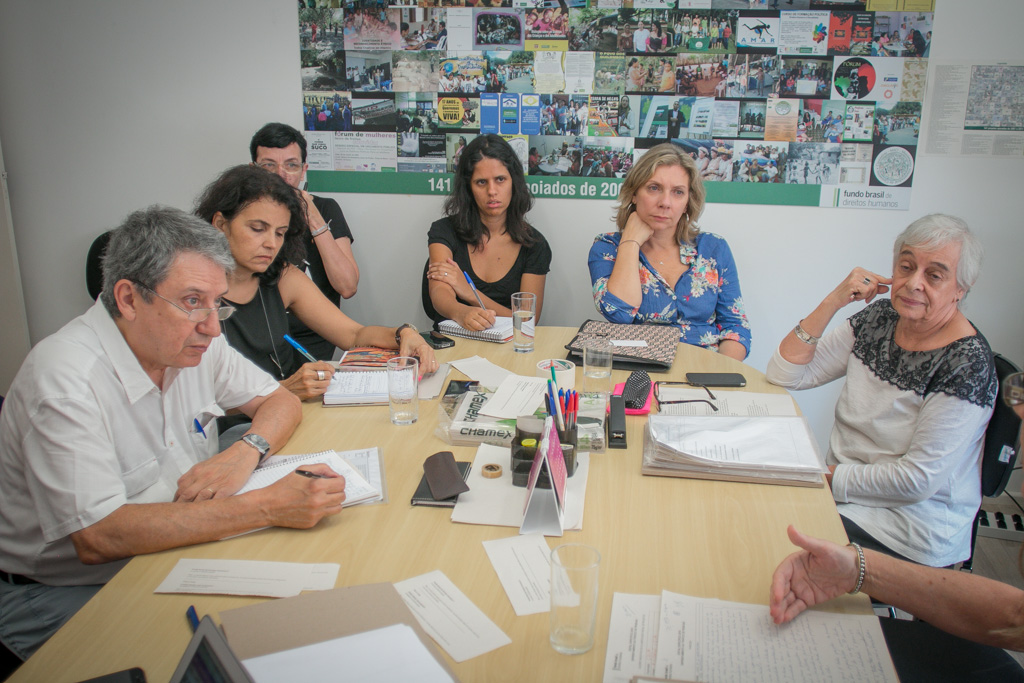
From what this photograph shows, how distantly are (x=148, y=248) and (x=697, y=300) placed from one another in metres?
1.95

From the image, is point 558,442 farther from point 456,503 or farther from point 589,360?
point 589,360

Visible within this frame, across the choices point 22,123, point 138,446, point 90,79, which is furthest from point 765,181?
point 22,123

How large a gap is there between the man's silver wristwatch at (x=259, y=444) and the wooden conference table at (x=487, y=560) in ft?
0.24

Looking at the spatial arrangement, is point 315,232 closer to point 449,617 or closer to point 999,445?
point 449,617

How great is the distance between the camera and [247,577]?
1.17m

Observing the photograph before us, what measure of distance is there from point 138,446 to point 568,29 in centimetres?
253

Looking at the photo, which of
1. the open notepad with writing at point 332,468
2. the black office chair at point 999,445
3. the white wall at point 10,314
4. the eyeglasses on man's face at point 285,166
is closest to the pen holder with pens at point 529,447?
the open notepad with writing at point 332,468

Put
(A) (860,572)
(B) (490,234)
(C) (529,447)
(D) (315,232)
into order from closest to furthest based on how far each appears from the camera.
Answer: (A) (860,572) < (C) (529,447) < (D) (315,232) < (B) (490,234)

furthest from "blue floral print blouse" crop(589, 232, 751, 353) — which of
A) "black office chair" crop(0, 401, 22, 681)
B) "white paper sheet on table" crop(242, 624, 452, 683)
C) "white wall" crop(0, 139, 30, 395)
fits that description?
"white wall" crop(0, 139, 30, 395)

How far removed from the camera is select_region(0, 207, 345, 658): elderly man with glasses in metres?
1.26

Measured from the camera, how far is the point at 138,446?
149cm

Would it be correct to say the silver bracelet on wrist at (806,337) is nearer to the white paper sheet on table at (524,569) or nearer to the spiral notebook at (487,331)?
the spiral notebook at (487,331)

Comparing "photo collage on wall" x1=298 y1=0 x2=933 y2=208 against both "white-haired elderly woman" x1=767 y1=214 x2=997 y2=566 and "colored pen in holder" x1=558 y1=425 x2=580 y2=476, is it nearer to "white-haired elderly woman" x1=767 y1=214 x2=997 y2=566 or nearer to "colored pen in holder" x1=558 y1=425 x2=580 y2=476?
"white-haired elderly woman" x1=767 y1=214 x2=997 y2=566

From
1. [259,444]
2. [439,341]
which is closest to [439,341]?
[439,341]
